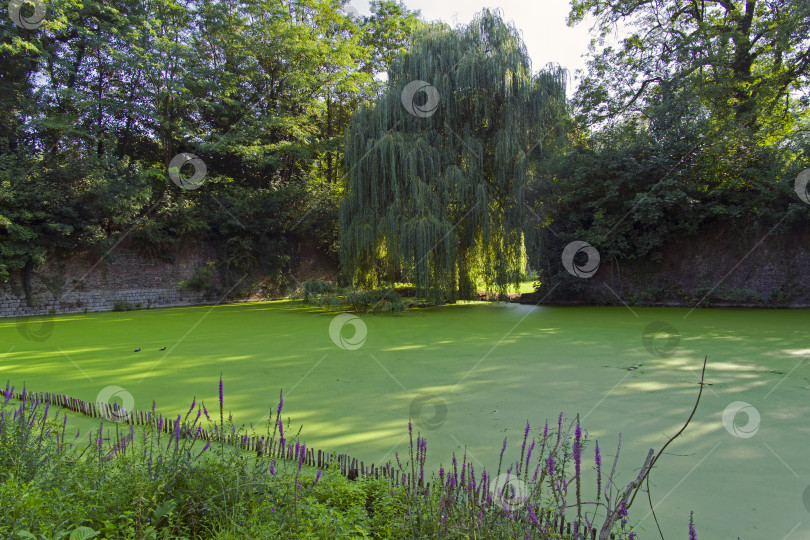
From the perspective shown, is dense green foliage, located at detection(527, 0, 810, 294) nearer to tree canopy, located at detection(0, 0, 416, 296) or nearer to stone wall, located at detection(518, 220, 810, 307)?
stone wall, located at detection(518, 220, 810, 307)

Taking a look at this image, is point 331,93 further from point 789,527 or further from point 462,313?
point 789,527

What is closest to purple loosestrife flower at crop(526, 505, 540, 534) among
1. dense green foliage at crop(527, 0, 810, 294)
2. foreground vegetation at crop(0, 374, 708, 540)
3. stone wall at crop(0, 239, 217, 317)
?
foreground vegetation at crop(0, 374, 708, 540)

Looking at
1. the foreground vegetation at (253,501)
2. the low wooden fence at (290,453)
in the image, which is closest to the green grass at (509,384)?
the low wooden fence at (290,453)

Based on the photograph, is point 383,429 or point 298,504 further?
point 383,429

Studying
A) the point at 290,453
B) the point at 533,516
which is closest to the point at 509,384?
the point at 290,453

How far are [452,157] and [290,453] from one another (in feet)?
25.7

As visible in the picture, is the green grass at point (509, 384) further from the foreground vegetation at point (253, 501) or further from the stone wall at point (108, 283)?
the stone wall at point (108, 283)

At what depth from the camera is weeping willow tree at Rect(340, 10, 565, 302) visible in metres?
8.85

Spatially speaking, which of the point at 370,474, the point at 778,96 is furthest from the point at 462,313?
the point at 778,96

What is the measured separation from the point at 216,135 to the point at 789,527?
1511 centimetres

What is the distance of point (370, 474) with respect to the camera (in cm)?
211

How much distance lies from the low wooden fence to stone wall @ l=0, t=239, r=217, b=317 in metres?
9.77

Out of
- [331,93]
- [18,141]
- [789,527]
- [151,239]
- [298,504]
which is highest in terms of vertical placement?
[331,93]

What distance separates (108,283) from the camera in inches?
477
